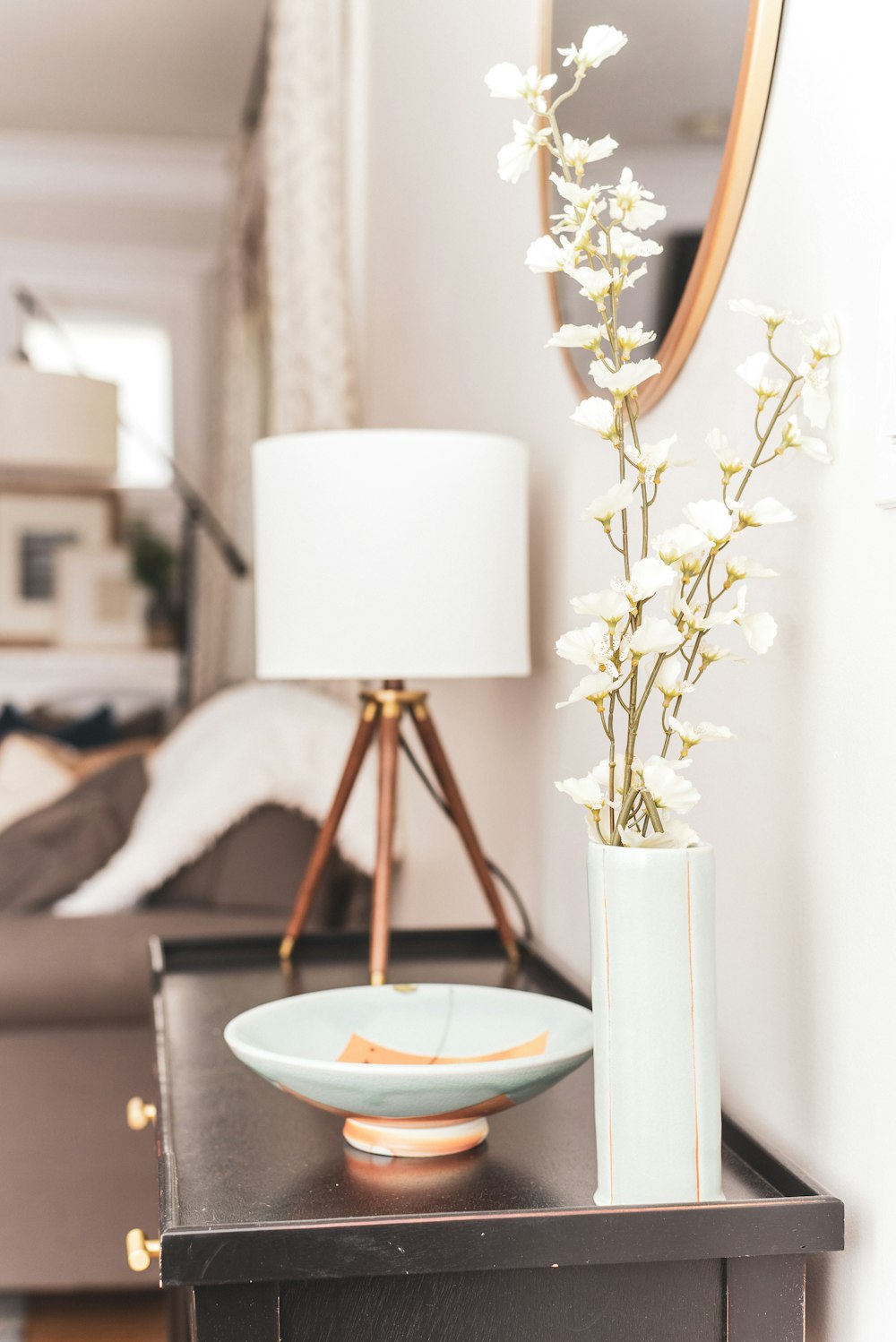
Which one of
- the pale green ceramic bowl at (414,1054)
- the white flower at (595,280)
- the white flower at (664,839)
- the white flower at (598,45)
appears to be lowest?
the pale green ceramic bowl at (414,1054)

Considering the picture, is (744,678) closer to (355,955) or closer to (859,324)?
(859,324)

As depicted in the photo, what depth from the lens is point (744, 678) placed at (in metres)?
0.99

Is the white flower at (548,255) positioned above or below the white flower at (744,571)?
above

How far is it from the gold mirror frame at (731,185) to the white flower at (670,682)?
37cm

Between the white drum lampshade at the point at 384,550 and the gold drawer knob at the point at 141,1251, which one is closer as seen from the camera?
the gold drawer knob at the point at 141,1251

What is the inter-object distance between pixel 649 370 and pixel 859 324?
132mm

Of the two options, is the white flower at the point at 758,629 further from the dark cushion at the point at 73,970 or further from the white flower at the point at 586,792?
the dark cushion at the point at 73,970

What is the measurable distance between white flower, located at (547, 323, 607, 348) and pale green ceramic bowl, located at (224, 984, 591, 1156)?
1.45 ft

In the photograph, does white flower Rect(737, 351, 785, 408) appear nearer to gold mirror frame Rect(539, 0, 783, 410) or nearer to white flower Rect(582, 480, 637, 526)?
white flower Rect(582, 480, 637, 526)

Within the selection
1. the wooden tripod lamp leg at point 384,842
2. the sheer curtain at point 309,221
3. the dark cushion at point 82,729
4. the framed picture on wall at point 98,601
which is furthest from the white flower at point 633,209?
the framed picture on wall at point 98,601

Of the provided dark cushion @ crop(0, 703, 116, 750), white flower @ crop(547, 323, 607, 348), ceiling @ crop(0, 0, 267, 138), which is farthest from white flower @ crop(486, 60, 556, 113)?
ceiling @ crop(0, 0, 267, 138)

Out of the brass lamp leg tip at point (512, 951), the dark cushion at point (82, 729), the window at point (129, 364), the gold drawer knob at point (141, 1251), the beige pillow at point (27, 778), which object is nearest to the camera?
the gold drawer knob at point (141, 1251)

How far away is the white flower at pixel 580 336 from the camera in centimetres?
79

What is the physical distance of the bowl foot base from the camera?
915mm
